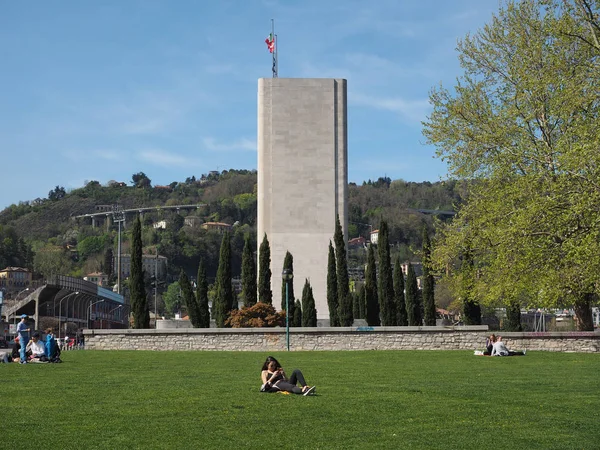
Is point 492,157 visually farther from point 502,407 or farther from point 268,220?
point 268,220

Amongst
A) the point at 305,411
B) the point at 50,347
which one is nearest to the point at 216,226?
the point at 50,347

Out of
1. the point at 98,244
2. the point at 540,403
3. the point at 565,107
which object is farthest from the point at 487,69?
the point at 98,244

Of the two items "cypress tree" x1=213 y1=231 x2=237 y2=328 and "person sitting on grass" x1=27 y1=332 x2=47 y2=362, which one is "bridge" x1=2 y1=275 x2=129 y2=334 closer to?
"cypress tree" x1=213 y1=231 x2=237 y2=328

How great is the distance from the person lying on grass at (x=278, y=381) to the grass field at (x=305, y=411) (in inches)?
9.0

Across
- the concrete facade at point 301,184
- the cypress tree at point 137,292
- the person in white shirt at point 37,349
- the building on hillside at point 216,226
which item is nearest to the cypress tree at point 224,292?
the cypress tree at point 137,292

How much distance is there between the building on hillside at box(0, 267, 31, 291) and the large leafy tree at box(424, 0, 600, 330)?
451 ft

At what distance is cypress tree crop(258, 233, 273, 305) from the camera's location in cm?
5438

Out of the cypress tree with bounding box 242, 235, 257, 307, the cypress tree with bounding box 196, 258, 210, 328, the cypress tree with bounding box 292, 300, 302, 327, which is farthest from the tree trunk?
the cypress tree with bounding box 196, 258, 210, 328

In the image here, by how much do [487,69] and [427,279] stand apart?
16.7 metres

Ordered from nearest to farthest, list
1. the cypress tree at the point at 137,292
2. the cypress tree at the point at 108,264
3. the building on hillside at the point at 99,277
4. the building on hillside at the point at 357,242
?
the cypress tree at the point at 137,292 → the cypress tree at the point at 108,264 → the building on hillside at the point at 99,277 → the building on hillside at the point at 357,242

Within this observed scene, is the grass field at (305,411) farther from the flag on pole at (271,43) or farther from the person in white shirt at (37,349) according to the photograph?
the flag on pole at (271,43)

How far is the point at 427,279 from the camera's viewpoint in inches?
2002

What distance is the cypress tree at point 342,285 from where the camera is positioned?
52406 mm

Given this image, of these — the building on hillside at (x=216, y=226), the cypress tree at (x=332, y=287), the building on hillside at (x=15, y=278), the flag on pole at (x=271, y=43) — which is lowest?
the cypress tree at (x=332, y=287)
